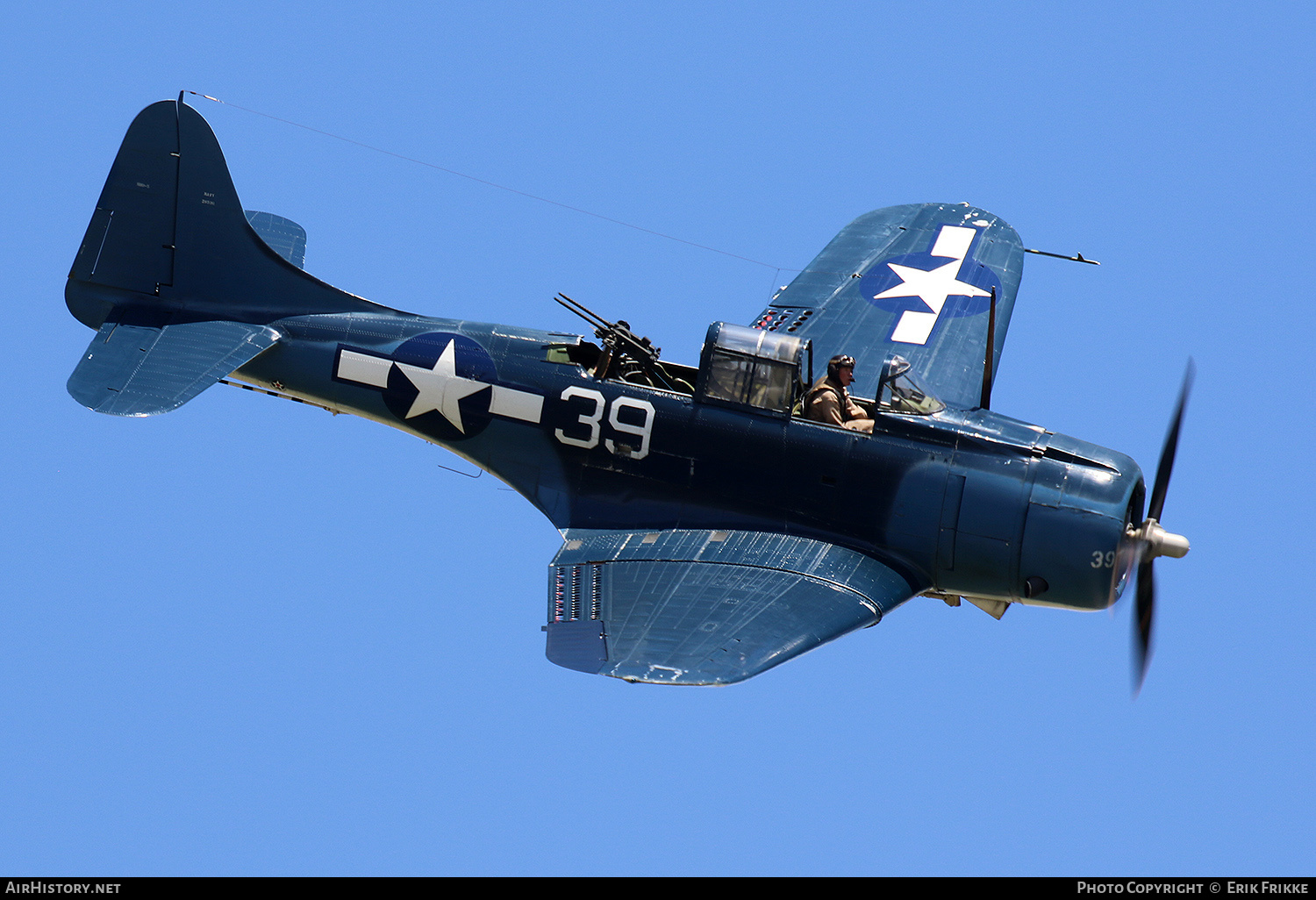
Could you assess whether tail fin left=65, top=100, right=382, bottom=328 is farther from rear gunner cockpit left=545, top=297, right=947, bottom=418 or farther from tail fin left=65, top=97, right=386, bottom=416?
rear gunner cockpit left=545, top=297, right=947, bottom=418

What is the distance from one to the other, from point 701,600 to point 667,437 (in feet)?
5.01

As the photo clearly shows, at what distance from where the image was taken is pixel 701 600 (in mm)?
14141

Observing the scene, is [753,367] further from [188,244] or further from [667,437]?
[188,244]

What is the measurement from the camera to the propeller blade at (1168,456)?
46.8ft

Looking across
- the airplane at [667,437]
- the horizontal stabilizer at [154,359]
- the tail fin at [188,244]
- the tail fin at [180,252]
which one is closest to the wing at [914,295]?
the airplane at [667,437]

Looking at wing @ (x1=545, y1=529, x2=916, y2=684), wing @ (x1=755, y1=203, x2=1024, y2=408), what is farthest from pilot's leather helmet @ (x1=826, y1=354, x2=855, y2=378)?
wing @ (x1=545, y1=529, x2=916, y2=684)

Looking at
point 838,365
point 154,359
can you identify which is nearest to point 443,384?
point 154,359

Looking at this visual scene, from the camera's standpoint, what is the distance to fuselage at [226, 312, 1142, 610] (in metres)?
14.3

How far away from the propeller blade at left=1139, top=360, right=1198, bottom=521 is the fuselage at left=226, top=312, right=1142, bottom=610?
176 mm
